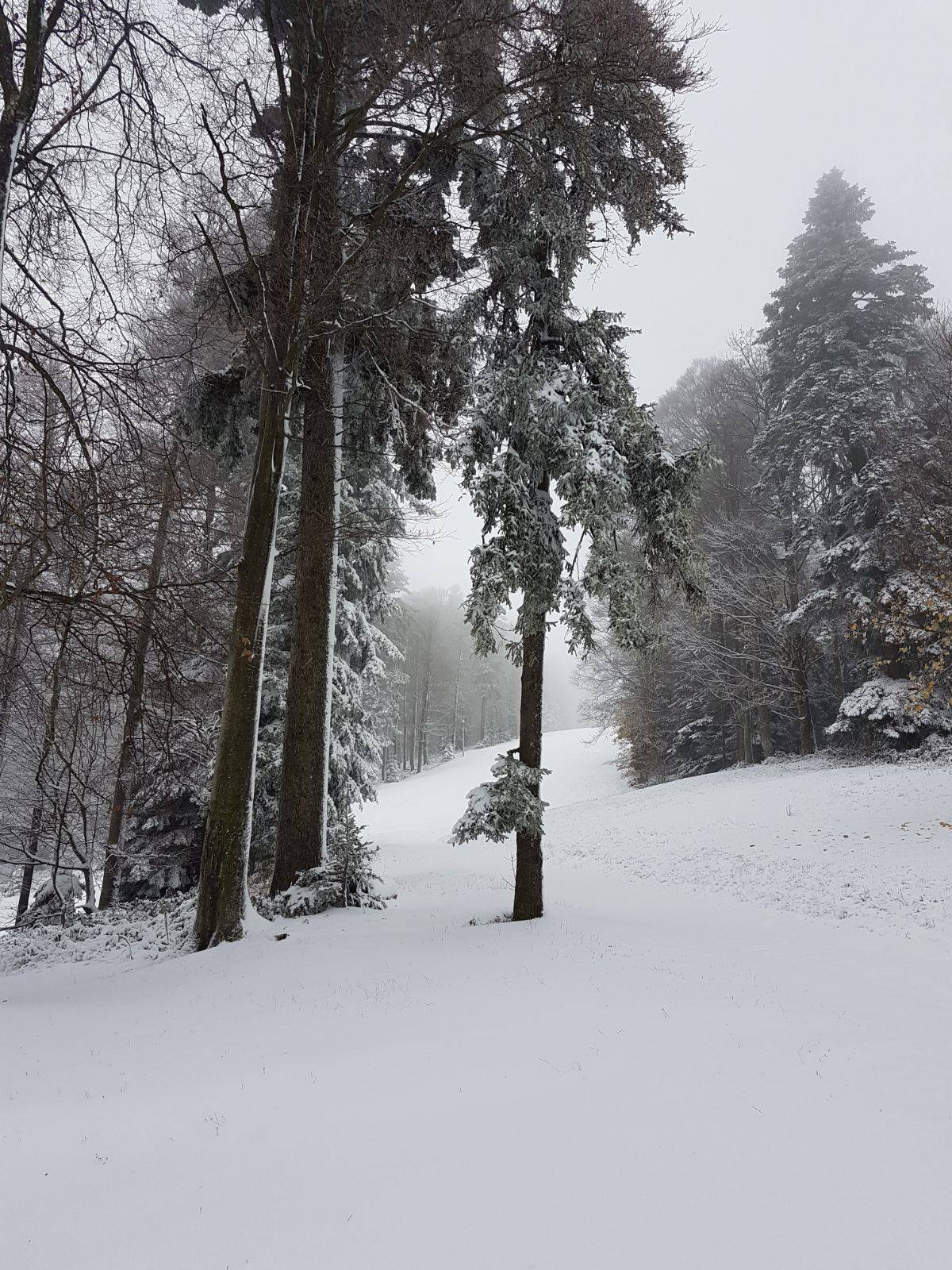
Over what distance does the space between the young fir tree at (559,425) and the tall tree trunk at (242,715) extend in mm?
2185

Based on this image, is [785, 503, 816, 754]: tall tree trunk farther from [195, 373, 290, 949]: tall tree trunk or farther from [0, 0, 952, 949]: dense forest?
[195, 373, 290, 949]: tall tree trunk

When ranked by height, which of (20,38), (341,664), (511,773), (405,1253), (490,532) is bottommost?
(405,1253)

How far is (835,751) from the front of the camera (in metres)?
15.8

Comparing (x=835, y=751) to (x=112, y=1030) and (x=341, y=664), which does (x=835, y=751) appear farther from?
(x=112, y=1030)

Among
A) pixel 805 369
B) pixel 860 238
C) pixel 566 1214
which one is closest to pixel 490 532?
pixel 566 1214

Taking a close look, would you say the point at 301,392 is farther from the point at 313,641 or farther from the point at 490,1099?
the point at 490,1099

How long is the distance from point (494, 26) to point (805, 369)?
14919 mm

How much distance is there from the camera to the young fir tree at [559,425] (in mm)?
6266

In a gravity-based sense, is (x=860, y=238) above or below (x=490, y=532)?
above

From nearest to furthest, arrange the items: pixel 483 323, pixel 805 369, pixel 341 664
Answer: pixel 483 323 → pixel 341 664 → pixel 805 369

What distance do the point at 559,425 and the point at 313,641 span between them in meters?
3.95

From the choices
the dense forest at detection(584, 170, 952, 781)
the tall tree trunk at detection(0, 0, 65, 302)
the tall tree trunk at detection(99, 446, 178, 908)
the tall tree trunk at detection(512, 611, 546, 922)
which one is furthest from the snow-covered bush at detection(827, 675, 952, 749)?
the tall tree trunk at detection(0, 0, 65, 302)

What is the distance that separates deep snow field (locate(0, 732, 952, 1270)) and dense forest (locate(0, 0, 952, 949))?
144 centimetres

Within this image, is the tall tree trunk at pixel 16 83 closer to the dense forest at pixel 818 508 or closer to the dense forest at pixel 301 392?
the dense forest at pixel 301 392
